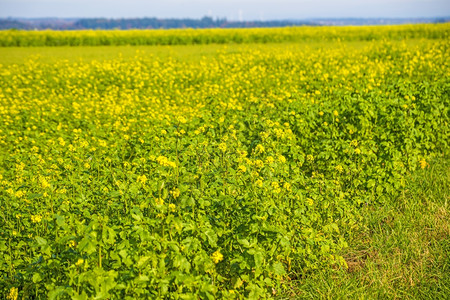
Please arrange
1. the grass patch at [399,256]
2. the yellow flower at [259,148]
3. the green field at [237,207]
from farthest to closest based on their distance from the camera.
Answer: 1. the yellow flower at [259,148]
2. the grass patch at [399,256]
3. the green field at [237,207]

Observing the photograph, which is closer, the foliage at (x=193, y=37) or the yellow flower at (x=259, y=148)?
the yellow flower at (x=259, y=148)

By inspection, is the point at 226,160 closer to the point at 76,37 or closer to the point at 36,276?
the point at 36,276

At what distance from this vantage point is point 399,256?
4074mm

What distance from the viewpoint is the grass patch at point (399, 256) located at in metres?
3.64

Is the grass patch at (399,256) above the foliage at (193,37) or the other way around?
the other way around

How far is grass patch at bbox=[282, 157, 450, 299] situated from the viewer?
11.9 feet

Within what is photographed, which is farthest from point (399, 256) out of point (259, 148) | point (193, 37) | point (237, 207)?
point (193, 37)

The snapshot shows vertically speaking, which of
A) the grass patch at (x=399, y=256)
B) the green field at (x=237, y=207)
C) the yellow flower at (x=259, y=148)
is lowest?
the grass patch at (x=399, y=256)

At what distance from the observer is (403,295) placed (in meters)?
3.62

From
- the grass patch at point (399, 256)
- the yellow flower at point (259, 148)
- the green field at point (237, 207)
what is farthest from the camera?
the yellow flower at point (259, 148)

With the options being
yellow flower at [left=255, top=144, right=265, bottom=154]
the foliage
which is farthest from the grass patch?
the foliage

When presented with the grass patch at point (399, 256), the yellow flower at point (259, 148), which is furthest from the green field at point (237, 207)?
the yellow flower at point (259, 148)

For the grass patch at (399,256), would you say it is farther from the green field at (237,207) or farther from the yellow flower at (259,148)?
the yellow flower at (259,148)

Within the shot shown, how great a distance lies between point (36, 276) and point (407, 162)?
4912 mm
